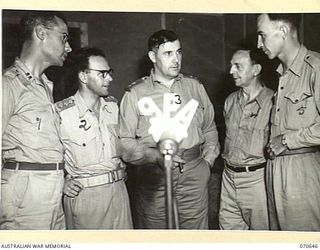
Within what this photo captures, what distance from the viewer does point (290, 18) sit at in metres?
0.86

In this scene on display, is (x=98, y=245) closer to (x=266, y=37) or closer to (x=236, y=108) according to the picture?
(x=236, y=108)

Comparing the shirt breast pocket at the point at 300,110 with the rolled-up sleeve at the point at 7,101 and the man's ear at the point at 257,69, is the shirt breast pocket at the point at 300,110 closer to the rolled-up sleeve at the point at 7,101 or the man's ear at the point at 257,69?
the man's ear at the point at 257,69

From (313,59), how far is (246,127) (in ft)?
0.46

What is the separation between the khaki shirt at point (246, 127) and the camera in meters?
0.85

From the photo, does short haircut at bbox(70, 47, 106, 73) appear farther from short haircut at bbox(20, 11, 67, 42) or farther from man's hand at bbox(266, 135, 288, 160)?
man's hand at bbox(266, 135, 288, 160)

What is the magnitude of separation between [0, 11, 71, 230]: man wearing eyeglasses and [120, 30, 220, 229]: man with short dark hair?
0.11m

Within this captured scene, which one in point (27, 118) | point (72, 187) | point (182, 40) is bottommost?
point (72, 187)

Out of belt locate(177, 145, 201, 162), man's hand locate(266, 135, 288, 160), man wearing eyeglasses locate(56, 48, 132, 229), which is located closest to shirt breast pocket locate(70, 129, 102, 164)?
man wearing eyeglasses locate(56, 48, 132, 229)

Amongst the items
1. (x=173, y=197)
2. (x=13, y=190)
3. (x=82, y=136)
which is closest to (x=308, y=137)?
(x=173, y=197)

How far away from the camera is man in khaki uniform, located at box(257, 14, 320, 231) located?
0.84 m

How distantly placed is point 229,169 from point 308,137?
125 millimetres

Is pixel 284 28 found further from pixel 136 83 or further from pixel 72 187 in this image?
pixel 72 187

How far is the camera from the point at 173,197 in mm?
854

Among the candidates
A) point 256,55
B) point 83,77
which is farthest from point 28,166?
point 256,55
